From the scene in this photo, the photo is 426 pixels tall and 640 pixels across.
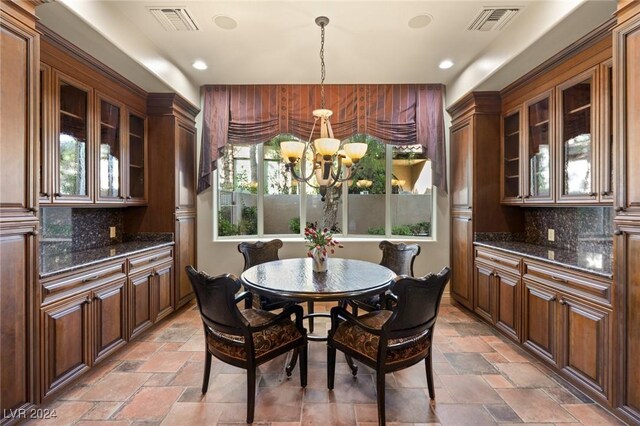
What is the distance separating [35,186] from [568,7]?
380cm

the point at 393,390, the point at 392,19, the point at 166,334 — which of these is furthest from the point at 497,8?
the point at 166,334

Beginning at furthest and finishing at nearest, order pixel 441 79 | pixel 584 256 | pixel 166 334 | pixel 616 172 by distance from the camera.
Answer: pixel 441 79 < pixel 166 334 < pixel 584 256 < pixel 616 172

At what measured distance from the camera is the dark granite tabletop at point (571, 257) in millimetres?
2152

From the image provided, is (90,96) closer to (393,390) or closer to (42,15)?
(42,15)

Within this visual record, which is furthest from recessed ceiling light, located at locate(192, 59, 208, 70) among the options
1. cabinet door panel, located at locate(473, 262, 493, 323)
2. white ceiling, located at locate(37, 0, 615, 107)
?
cabinet door panel, located at locate(473, 262, 493, 323)

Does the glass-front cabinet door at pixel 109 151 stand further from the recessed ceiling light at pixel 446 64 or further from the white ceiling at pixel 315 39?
the recessed ceiling light at pixel 446 64

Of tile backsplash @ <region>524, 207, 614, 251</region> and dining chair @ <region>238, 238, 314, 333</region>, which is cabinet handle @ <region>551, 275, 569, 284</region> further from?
dining chair @ <region>238, 238, 314, 333</region>

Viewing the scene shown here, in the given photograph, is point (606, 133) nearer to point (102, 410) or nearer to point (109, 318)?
point (102, 410)

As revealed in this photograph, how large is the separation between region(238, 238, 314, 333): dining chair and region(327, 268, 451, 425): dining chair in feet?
3.03

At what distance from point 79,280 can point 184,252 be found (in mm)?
1671

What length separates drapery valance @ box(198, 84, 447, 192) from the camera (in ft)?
13.5

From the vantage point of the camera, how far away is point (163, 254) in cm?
351

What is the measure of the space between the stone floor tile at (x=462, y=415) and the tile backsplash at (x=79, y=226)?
347cm

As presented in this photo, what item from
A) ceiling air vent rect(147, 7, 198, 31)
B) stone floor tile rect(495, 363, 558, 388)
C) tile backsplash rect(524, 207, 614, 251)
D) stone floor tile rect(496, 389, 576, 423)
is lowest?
stone floor tile rect(496, 389, 576, 423)
